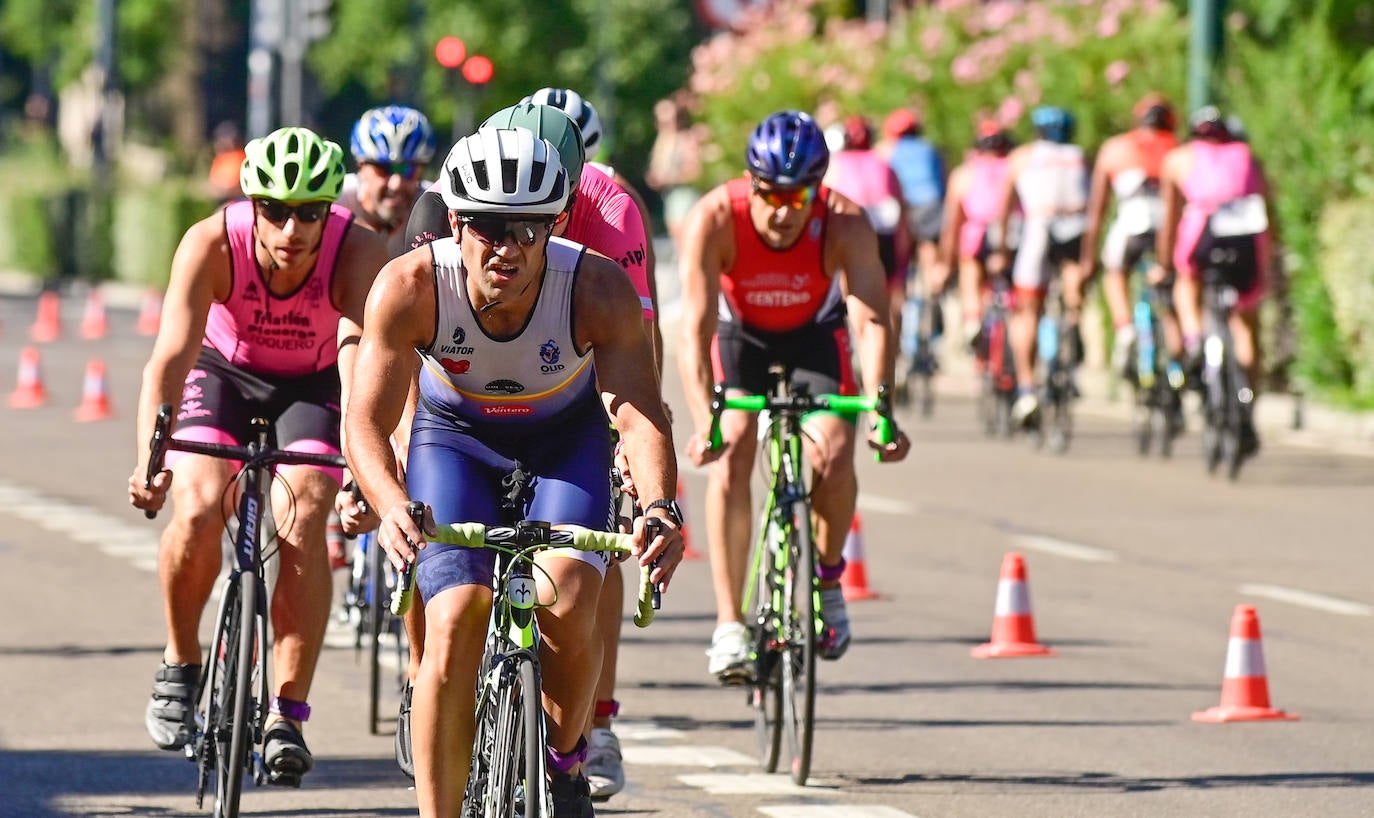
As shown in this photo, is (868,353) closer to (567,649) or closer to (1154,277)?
(567,649)

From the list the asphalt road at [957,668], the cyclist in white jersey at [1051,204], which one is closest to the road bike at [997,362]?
the cyclist in white jersey at [1051,204]

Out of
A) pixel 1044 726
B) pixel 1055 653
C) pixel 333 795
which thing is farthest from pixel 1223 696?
pixel 333 795

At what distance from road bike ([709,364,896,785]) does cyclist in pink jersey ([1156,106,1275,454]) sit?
7.97 metres

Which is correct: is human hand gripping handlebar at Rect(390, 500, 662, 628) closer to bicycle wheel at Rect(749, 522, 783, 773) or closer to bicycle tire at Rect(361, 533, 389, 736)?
bicycle wheel at Rect(749, 522, 783, 773)

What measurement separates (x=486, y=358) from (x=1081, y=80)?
19.2 meters

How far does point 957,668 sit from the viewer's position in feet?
34.1

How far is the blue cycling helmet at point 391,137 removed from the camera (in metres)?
9.92

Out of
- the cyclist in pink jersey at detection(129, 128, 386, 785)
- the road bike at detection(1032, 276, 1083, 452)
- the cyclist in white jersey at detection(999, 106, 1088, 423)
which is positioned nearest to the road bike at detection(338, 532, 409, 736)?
the cyclist in pink jersey at detection(129, 128, 386, 785)

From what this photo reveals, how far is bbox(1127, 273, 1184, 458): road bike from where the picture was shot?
17.4m

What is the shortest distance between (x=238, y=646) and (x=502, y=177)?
1.81 m

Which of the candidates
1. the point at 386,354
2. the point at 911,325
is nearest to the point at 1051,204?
the point at 911,325

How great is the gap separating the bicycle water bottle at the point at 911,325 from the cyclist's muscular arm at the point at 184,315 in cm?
1313

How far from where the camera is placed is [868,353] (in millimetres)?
9031

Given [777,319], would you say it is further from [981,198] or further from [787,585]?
[981,198]
